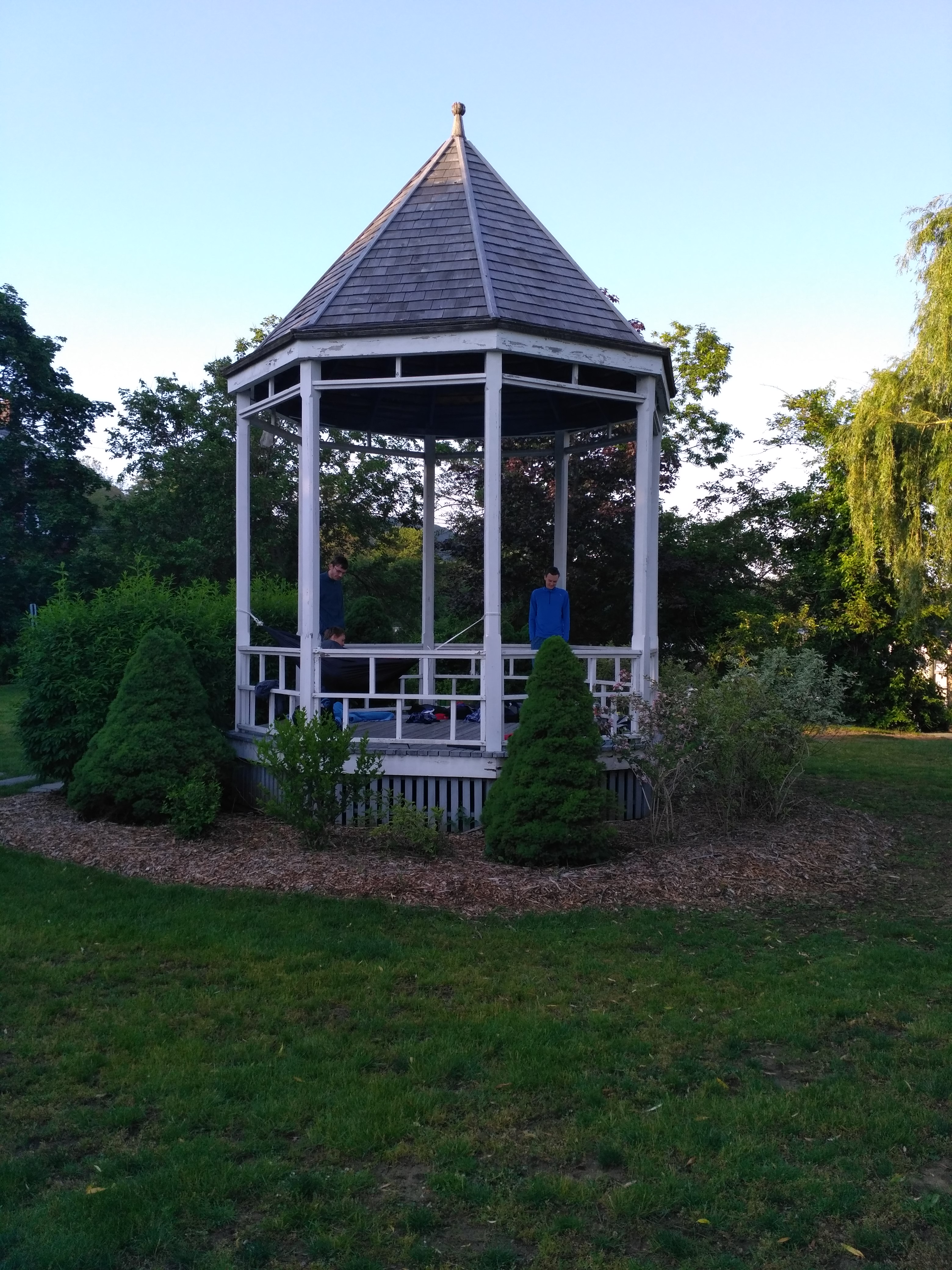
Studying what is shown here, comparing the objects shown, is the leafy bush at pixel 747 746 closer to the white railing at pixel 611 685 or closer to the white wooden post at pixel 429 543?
the white railing at pixel 611 685

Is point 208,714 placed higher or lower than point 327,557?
lower

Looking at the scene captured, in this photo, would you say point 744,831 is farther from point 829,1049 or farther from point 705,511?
point 705,511

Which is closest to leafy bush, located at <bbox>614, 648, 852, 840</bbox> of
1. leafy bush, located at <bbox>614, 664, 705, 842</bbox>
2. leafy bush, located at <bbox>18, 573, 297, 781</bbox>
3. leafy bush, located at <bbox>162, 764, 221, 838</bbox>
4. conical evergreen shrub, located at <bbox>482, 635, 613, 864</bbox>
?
leafy bush, located at <bbox>614, 664, 705, 842</bbox>

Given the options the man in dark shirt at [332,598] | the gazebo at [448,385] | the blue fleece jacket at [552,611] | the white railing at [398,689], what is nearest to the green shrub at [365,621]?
the white railing at [398,689]

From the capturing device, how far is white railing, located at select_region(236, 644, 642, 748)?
812cm

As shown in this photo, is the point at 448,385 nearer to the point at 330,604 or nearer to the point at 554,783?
the point at 330,604

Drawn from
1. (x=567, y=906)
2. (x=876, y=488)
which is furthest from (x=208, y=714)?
(x=876, y=488)

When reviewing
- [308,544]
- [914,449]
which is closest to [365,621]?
[308,544]

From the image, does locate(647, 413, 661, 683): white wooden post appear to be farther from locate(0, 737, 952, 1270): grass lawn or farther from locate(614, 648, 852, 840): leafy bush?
locate(0, 737, 952, 1270): grass lawn

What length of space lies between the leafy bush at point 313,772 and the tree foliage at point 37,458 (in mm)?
22254

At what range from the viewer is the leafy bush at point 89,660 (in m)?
9.17

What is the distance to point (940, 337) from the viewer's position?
16.6 meters

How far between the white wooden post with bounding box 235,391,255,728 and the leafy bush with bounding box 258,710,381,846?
210 centimetres

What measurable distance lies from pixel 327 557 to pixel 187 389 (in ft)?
18.7
